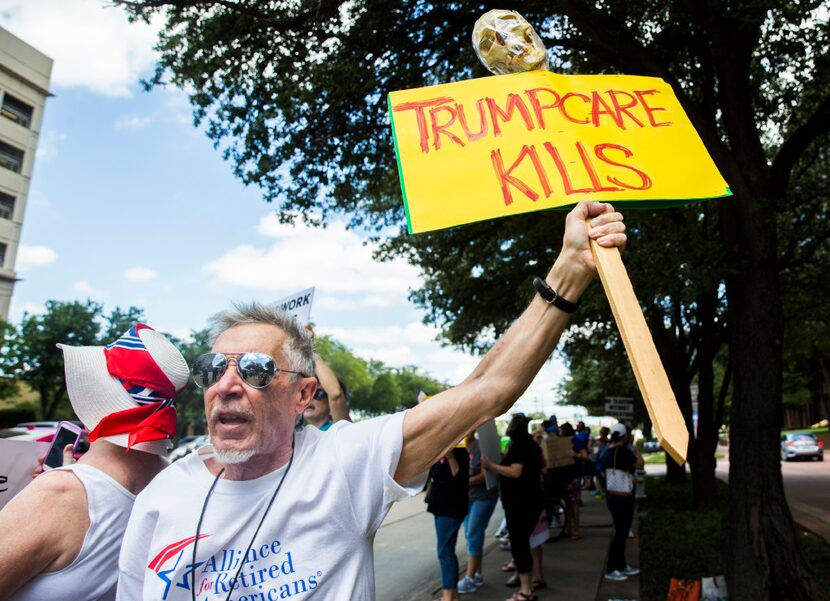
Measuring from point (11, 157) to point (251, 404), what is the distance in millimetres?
56371

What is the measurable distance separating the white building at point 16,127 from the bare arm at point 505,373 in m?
51.4

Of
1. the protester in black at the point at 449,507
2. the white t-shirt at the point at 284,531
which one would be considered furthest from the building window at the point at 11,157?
the white t-shirt at the point at 284,531

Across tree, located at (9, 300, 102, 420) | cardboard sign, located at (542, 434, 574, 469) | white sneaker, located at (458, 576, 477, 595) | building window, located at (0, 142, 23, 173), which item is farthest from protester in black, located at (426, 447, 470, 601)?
building window, located at (0, 142, 23, 173)

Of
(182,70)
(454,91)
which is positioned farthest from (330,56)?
(454,91)

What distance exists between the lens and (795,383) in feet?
171

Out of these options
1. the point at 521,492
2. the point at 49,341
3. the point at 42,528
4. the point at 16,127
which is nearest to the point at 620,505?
the point at 521,492

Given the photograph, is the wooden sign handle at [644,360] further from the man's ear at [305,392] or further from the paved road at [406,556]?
the paved road at [406,556]

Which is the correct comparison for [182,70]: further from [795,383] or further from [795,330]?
[795,383]

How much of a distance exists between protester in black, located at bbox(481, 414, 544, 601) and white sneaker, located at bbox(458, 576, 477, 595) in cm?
52

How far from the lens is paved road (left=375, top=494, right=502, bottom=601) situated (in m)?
7.69

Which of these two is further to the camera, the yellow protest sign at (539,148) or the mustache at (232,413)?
the yellow protest sign at (539,148)

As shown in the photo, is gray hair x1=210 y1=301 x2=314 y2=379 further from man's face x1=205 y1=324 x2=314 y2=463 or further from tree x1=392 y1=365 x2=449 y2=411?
tree x1=392 y1=365 x2=449 y2=411

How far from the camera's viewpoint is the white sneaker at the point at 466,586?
7293 mm

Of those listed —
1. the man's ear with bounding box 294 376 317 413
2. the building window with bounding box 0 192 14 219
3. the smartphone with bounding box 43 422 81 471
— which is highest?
the building window with bounding box 0 192 14 219
